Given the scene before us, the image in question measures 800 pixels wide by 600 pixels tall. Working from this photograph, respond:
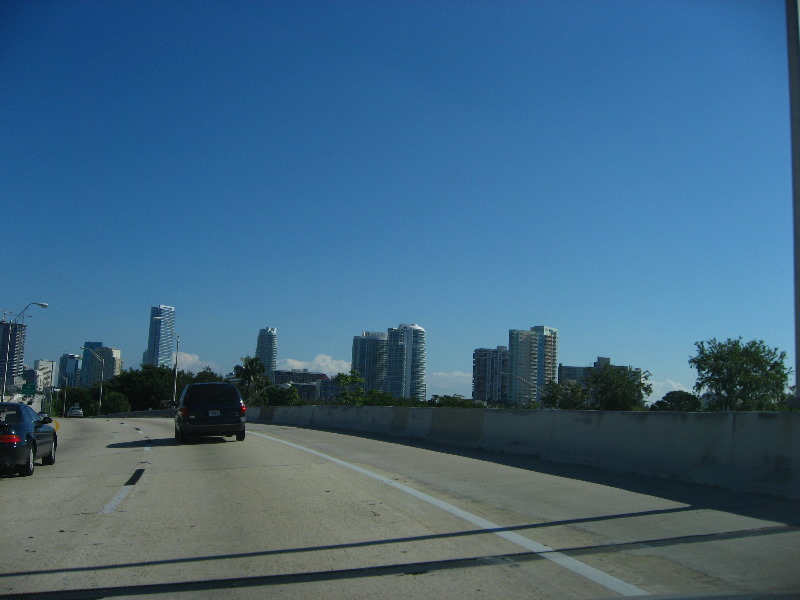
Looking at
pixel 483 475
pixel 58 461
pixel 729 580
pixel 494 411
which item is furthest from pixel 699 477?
pixel 58 461

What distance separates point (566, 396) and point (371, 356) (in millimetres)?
69598

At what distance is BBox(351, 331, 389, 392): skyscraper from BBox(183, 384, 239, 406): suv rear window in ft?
403

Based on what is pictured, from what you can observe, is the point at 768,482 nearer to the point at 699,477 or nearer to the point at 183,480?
the point at 699,477

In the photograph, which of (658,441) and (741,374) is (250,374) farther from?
(658,441)

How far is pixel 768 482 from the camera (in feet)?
29.9

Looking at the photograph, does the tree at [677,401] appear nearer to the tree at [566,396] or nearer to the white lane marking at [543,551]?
the tree at [566,396]

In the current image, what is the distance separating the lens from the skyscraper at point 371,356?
14412cm

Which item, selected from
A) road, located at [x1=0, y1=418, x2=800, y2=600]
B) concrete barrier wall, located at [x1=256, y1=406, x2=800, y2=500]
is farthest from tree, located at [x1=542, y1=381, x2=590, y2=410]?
road, located at [x1=0, y1=418, x2=800, y2=600]

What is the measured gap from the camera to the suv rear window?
20281mm

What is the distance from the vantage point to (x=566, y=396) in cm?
8025

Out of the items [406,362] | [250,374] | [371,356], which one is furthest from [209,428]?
[406,362]

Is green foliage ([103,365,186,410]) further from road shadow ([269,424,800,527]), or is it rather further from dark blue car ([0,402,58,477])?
road shadow ([269,424,800,527])

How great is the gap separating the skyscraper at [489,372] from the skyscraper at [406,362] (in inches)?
1116

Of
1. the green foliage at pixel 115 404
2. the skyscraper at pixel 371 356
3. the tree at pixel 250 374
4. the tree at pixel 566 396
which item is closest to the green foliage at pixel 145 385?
the green foliage at pixel 115 404
